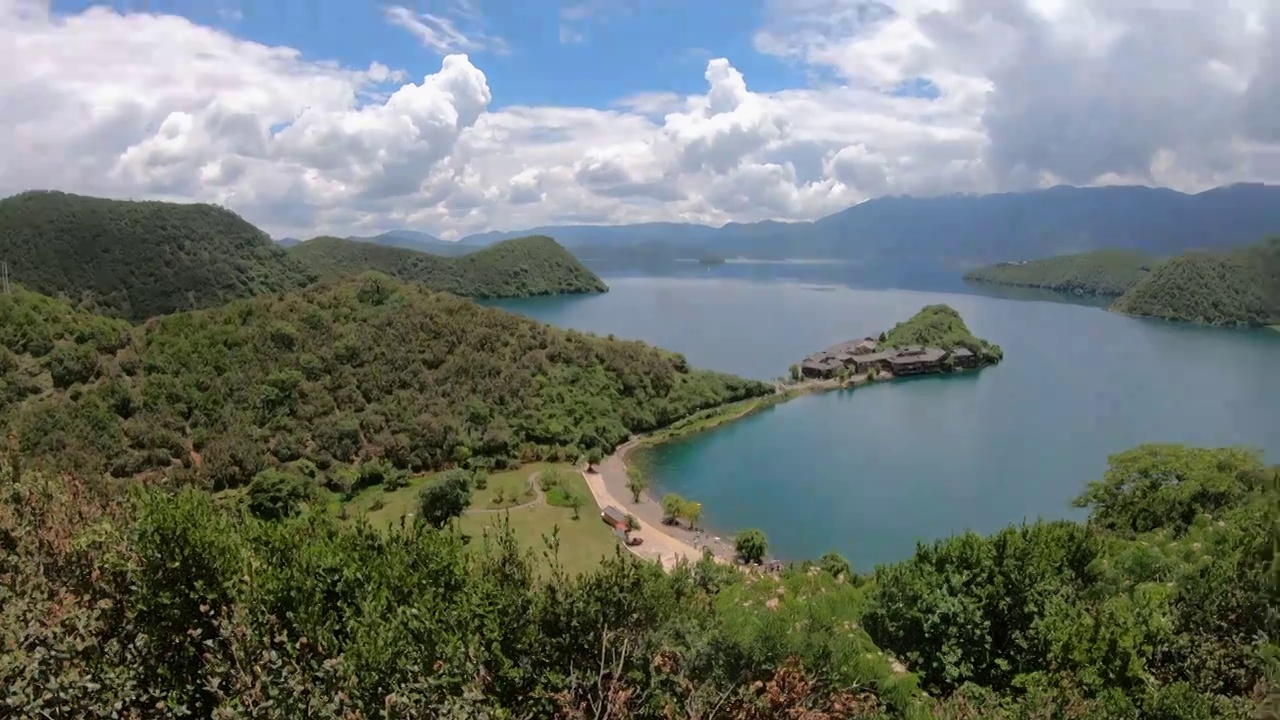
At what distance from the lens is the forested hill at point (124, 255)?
58.2 m

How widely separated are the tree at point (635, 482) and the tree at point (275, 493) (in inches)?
443

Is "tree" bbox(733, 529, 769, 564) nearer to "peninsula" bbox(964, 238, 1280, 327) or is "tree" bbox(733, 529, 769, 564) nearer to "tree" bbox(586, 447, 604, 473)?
"tree" bbox(586, 447, 604, 473)

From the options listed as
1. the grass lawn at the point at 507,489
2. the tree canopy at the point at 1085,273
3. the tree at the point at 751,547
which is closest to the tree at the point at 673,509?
the tree at the point at 751,547

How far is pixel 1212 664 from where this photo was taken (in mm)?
9148

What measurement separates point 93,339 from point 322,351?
8.34 meters

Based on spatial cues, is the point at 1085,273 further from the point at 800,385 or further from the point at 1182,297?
the point at 800,385

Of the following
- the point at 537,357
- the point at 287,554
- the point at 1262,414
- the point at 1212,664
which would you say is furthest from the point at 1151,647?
the point at 1262,414

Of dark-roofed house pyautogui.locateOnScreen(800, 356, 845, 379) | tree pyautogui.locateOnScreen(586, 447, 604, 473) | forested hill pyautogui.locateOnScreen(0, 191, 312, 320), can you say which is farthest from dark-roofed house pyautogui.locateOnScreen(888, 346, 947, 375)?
forested hill pyautogui.locateOnScreen(0, 191, 312, 320)

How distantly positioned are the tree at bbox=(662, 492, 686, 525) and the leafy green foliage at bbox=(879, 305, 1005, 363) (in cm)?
3619

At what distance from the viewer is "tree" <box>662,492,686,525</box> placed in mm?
25875

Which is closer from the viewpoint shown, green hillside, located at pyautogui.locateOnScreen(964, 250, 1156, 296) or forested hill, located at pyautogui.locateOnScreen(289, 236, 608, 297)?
green hillside, located at pyautogui.locateOnScreen(964, 250, 1156, 296)

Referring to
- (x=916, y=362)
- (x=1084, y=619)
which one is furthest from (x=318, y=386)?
(x=916, y=362)

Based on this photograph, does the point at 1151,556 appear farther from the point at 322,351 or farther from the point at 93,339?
the point at 93,339

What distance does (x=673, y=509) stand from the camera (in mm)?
25969
